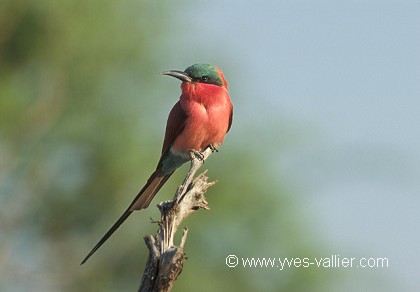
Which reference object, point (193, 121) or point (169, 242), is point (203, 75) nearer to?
point (193, 121)

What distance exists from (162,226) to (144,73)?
33.7 ft

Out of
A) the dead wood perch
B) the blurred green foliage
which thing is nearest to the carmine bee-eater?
the dead wood perch

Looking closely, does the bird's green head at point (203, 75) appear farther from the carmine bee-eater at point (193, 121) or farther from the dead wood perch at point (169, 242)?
the dead wood perch at point (169, 242)

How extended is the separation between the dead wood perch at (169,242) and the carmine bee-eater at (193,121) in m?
0.78

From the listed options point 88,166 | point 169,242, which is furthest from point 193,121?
point 88,166

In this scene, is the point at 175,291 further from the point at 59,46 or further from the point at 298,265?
the point at 59,46

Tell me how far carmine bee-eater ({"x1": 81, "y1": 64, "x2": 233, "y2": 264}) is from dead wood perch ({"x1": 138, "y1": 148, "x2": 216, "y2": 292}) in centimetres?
78

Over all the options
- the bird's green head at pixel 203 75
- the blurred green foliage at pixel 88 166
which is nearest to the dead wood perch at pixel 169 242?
the bird's green head at pixel 203 75

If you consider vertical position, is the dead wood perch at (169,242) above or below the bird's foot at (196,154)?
below

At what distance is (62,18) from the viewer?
13.4 metres

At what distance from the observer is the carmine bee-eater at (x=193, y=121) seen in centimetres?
442

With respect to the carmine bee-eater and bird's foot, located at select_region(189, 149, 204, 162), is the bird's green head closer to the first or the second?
the carmine bee-eater

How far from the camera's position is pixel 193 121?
4.43m

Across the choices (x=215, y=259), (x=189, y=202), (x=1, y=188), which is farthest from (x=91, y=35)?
(x=189, y=202)
